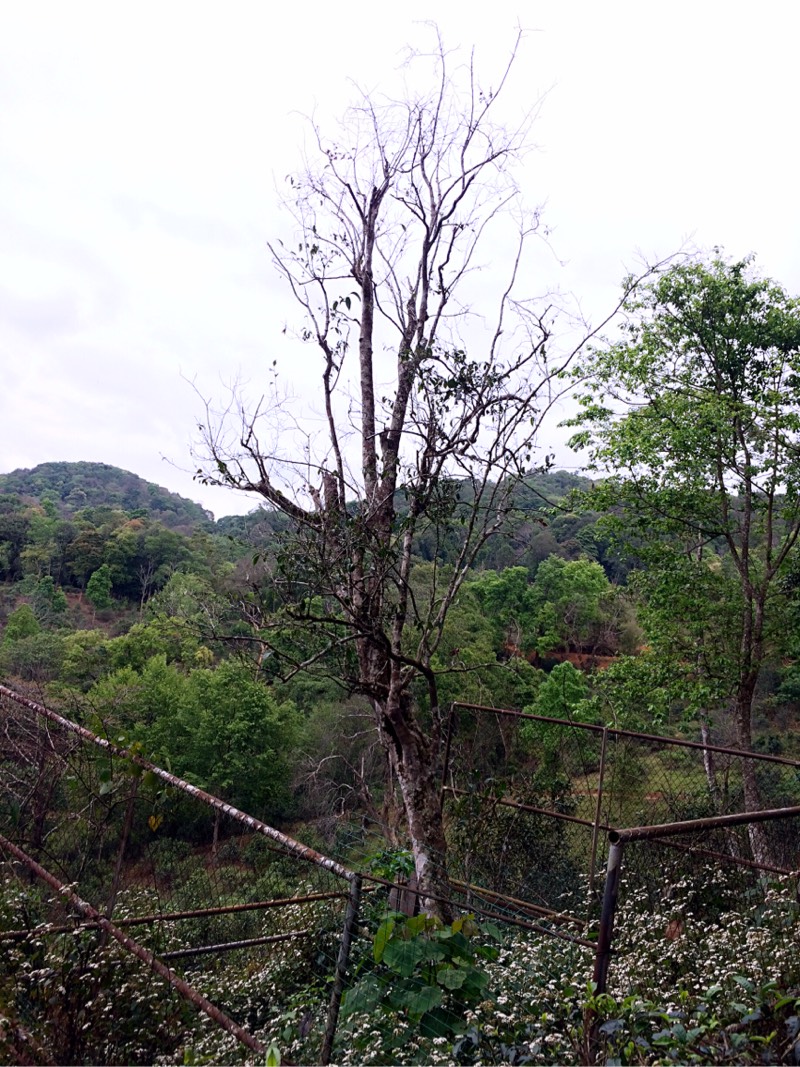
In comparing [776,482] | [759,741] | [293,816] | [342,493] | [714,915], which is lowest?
[293,816]

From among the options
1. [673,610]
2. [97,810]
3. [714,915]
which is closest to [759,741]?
[673,610]

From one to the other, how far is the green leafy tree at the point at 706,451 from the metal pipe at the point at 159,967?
8.28m

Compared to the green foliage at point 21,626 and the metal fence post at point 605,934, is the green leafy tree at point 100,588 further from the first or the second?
the metal fence post at point 605,934

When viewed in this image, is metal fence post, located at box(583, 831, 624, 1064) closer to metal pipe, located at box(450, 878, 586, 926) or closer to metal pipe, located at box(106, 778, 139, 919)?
metal pipe, located at box(106, 778, 139, 919)

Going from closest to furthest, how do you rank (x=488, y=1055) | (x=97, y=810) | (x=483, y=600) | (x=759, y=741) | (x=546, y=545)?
1. (x=488, y=1055)
2. (x=97, y=810)
3. (x=759, y=741)
4. (x=483, y=600)
5. (x=546, y=545)

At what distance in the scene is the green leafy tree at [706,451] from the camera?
371 inches

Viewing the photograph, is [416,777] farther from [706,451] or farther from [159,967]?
[706,451]

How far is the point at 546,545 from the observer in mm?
36562

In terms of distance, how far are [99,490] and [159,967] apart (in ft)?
248

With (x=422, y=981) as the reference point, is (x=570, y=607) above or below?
above

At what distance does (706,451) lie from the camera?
31.2 feet

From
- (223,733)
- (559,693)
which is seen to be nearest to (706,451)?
(559,693)

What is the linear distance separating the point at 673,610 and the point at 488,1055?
8445mm

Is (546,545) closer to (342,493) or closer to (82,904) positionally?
(342,493)
